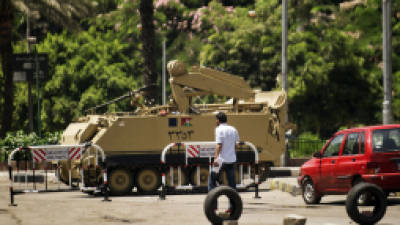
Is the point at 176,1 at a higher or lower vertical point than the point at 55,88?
higher

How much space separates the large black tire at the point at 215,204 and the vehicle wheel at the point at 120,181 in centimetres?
860

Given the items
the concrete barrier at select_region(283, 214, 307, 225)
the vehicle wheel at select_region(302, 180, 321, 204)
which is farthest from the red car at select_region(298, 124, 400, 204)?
the concrete barrier at select_region(283, 214, 307, 225)

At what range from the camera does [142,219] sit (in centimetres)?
1398

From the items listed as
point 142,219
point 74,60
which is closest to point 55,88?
point 74,60

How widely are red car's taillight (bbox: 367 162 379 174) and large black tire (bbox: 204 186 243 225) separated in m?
3.41

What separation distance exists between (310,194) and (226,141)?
3255mm

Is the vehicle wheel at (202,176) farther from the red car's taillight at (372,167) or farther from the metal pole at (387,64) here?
the red car's taillight at (372,167)

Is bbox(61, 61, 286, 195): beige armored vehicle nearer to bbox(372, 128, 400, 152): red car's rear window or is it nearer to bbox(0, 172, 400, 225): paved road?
bbox(0, 172, 400, 225): paved road

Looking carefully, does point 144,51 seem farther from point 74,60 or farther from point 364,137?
point 74,60

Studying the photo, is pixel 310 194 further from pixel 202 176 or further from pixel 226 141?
pixel 202 176

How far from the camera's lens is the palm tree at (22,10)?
3117 cm

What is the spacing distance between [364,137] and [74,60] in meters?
32.1

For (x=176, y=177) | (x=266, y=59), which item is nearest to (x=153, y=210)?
(x=176, y=177)

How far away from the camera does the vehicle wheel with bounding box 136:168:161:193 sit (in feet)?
69.9
